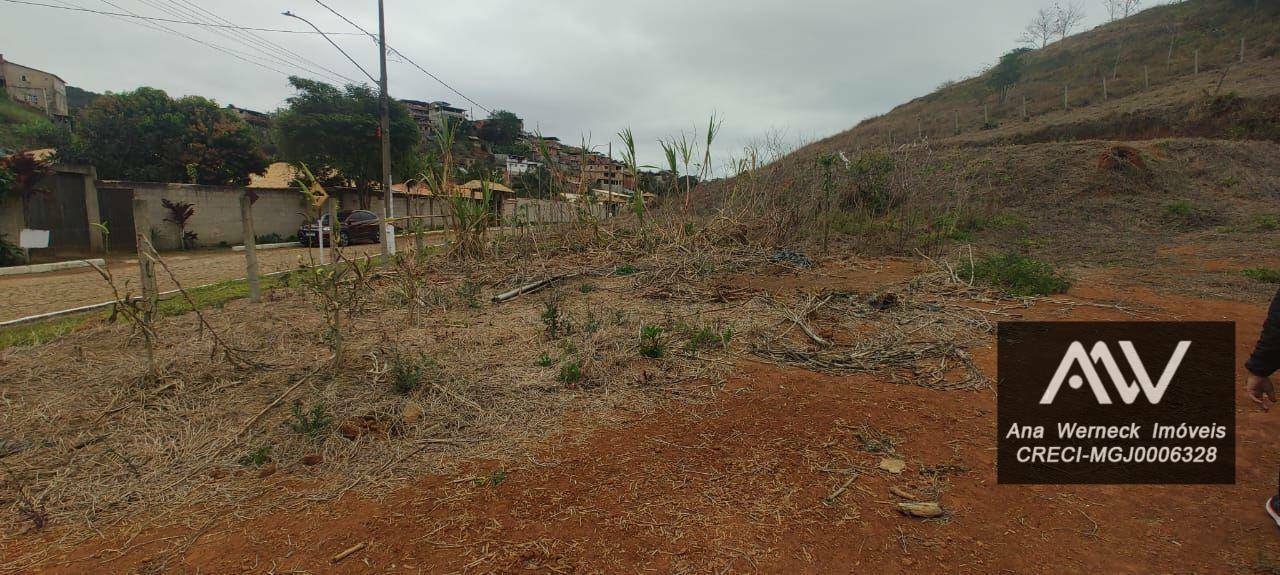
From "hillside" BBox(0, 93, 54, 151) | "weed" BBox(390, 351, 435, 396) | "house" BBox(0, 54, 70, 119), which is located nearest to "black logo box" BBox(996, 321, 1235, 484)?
"weed" BBox(390, 351, 435, 396)

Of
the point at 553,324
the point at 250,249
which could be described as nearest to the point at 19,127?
the point at 250,249

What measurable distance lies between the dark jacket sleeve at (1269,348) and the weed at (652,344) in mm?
2706

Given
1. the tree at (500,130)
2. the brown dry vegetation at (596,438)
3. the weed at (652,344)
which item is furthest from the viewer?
the tree at (500,130)

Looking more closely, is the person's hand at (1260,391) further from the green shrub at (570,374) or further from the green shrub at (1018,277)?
the green shrub at (1018,277)

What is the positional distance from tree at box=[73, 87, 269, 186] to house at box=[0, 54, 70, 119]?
3333 centimetres

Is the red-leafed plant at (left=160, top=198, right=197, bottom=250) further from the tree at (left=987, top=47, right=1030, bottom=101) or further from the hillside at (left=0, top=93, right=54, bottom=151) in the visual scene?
the tree at (left=987, top=47, right=1030, bottom=101)

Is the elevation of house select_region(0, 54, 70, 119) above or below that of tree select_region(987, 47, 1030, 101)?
above

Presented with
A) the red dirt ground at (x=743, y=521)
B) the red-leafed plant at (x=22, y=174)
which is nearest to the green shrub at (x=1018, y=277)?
the red dirt ground at (x=743, y=521)

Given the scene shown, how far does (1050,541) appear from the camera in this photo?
71.0 inches

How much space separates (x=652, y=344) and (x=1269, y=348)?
2.81m

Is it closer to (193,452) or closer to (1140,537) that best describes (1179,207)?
(1140,537)

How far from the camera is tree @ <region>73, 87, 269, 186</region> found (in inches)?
708

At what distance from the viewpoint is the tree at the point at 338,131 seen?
67.2 feet

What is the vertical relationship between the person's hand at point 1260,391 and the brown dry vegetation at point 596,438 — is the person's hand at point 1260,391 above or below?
above
